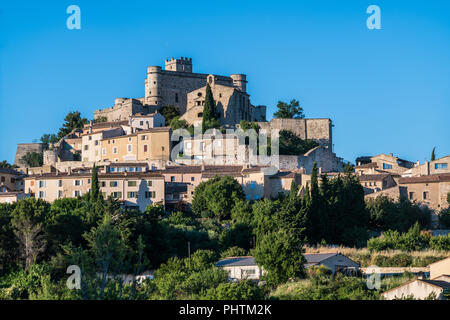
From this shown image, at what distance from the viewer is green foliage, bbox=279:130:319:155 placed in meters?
69.3

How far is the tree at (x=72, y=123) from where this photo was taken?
270 ft

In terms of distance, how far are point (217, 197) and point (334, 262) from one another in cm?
1448

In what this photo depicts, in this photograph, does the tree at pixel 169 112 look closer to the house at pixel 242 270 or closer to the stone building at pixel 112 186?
the stone building at pixel 112 186

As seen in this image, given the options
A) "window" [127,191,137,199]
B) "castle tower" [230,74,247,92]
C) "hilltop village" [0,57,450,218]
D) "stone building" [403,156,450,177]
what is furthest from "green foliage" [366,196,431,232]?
"castle tower" [230,74,247,92]

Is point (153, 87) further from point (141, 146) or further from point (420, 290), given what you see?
point (420, 290)

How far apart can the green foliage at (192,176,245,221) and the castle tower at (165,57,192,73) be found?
122 ft

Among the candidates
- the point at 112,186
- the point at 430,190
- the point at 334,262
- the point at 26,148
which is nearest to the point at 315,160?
the point at 430,190

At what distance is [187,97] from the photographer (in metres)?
81.6

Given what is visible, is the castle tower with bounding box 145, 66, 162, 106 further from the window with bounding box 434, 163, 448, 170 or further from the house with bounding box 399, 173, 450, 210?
the house with bounding box 399, 173, 450, 210

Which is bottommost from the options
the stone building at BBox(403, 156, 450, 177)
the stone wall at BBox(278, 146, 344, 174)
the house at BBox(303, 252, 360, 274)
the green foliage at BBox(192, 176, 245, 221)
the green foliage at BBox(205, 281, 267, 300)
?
the green foliage at BBox(205, 281, 267, 300)

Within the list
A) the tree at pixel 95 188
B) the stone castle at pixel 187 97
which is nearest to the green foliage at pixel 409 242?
the tree at pixel 95 188

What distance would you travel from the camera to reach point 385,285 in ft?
120

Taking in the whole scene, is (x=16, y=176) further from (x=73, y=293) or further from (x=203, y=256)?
(x=73, y=293)
